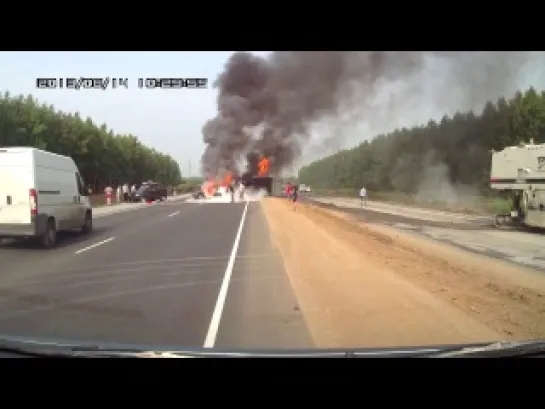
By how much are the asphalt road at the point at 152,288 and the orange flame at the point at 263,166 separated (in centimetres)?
260

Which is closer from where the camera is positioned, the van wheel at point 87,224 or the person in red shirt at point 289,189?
the van wheel at point 87,224

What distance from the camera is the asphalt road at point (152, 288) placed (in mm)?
5645

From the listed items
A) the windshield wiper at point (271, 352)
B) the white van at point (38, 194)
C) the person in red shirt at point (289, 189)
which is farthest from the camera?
the person in red shirt at point (289, 189)

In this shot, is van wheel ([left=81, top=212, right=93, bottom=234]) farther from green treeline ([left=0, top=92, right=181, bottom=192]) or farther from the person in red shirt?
the person in red shirt

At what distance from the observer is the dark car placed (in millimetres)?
11402

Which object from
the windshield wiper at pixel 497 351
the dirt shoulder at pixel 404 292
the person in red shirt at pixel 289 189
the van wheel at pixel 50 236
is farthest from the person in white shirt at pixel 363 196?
the windshield wiper at pixel 497 351

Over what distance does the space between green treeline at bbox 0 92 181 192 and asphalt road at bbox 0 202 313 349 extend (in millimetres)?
1022

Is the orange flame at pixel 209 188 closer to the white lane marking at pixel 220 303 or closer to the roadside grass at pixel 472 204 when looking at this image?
the white lane marking at pixel 220 303

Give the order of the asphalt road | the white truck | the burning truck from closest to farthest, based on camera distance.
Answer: the asphalt road, the white truck, the burning truck

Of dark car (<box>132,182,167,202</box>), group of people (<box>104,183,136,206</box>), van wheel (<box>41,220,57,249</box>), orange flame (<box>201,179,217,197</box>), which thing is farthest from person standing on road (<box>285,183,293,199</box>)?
van wheel (<box>41,220,57,249</box>)

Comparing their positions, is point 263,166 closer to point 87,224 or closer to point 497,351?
point 87,224

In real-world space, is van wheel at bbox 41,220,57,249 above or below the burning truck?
below
